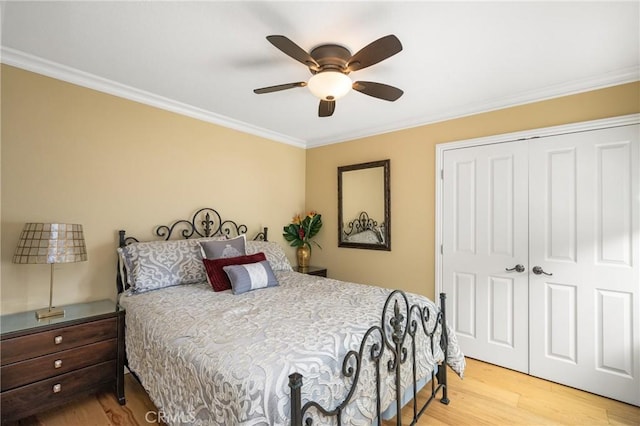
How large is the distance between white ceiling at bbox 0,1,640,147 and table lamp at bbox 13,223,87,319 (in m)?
1.20

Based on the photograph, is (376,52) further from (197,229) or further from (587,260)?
(197,229)

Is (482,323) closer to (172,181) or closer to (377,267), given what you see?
(377,267)

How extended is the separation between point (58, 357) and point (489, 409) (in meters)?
2.90

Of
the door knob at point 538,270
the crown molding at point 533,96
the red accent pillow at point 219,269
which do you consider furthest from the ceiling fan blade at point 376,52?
the door knob at point 538,270

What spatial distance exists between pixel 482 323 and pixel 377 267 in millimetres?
1205

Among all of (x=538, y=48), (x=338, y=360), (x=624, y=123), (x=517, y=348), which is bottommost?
(x=517, y=348)

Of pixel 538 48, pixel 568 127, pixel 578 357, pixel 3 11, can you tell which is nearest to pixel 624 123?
pixel 568 127

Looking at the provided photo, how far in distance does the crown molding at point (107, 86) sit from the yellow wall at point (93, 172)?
51 mm

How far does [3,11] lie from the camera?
165cm

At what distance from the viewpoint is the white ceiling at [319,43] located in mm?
1615

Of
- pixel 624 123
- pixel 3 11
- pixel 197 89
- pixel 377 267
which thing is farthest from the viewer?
pixel 377 267

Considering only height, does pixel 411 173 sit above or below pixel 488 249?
above

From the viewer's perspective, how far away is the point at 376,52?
66.0 inches

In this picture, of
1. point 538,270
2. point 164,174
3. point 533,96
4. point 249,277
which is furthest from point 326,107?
point 538,270
